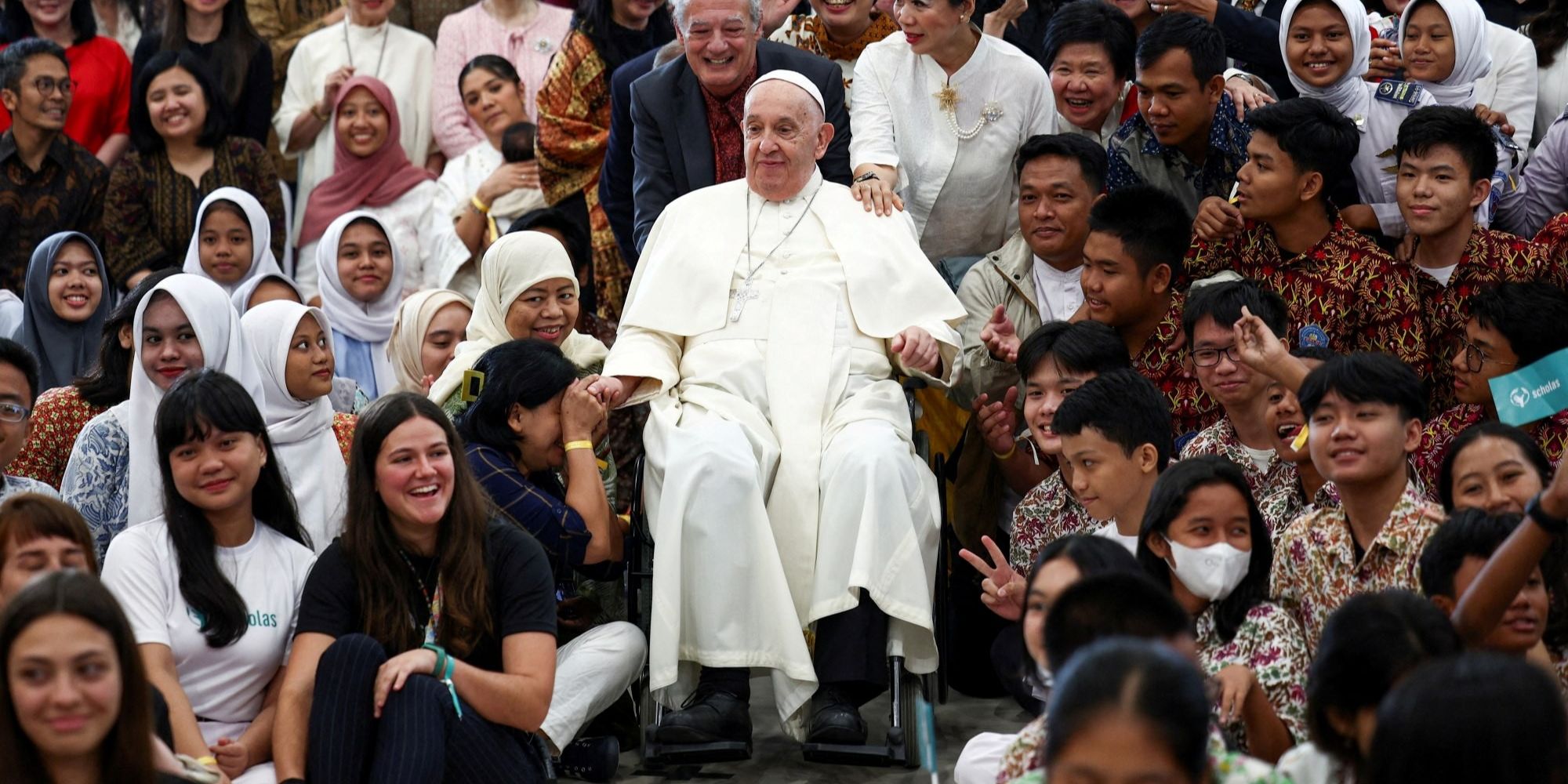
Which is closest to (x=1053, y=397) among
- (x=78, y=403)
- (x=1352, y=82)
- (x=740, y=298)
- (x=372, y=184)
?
(x=740, y=298)

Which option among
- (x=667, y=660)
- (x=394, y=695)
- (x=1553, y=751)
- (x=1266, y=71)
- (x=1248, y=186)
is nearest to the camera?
(x=1553, y=751)

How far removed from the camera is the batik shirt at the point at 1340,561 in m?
4.01

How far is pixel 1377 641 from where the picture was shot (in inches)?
122

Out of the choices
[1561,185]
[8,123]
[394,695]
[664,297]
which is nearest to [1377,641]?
[394,695]

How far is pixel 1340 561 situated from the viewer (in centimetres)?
408

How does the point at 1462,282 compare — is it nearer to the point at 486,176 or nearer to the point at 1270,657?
the point at 1270,657

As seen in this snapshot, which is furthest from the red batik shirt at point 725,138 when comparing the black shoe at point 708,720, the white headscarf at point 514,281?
the black shoe at point 708,720

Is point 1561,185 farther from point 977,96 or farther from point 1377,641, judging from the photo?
point 1377,641

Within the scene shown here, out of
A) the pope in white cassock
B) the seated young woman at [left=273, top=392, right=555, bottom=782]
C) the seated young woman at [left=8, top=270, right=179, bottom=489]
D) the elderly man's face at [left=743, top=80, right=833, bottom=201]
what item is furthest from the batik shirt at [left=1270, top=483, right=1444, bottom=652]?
the seated young woman at [left=8, top=270, right=179, bottom=489]

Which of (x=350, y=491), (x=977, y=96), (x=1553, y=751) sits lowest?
(x=1553, y=751)

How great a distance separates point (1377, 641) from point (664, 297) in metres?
2.89

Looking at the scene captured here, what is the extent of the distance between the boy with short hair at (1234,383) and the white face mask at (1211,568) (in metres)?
0.81

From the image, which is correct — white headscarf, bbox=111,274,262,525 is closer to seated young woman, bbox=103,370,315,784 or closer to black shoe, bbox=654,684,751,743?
seated young woman, bbox=103,370,315,784

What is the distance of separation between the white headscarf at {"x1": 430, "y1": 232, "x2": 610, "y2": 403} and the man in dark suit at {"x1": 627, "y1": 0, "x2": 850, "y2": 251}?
36cm
